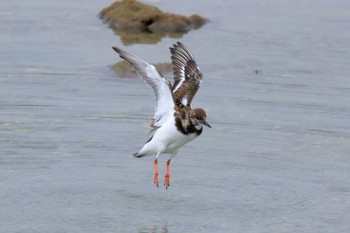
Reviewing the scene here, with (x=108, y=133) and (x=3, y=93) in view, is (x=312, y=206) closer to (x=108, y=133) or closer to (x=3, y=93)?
(x=108, y=133)

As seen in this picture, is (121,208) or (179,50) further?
(179,50)

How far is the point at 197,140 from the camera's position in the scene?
47.2 ft

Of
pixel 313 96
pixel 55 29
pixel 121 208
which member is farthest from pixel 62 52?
pixel 121 208

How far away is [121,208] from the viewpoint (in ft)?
38.7

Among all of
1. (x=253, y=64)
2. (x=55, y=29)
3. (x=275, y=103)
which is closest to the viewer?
(x=275, y=103)

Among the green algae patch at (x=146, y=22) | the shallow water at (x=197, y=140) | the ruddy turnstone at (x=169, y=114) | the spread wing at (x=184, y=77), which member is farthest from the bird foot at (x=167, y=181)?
the green algae patch at (x=146, y=22)

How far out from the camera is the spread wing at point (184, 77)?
42.1 feet

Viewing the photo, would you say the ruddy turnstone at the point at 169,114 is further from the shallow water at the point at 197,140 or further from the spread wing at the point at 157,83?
the shallow water at the point at 197,140

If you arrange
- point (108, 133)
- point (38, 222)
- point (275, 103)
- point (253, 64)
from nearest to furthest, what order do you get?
1. point (38, 222)
2. point (108, 133)
3. point (275, 103)
4. point (253, 64)

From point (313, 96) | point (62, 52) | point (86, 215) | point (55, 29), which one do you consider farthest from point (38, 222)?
point (55, 29)

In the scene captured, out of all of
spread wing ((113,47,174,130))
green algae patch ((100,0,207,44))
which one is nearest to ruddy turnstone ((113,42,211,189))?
spread wing ((113,47,174,130))

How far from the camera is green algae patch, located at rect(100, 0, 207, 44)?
64.7 feet

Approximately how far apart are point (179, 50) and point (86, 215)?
3.21 m

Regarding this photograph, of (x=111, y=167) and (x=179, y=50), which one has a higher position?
(x=179, y=50)
